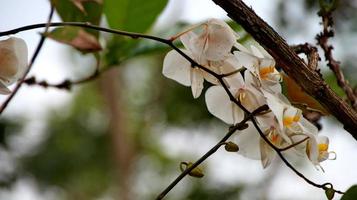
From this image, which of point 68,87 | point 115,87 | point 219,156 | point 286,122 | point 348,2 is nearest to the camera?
point 286,122

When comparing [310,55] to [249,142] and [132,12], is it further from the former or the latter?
[132,12]

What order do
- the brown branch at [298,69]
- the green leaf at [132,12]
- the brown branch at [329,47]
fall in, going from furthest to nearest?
the green leaf at [132,12], the brown branch at [329,47], the brown branch at [298,69]

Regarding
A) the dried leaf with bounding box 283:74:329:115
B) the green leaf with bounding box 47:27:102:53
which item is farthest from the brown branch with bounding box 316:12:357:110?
the green leaf with bounding box 47:27:102:53

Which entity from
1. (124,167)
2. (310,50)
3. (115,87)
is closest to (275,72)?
(310,50)

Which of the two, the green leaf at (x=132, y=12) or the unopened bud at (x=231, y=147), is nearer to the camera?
the unopened bud at (x=231, y=147)

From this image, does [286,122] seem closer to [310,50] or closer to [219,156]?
[310,50]

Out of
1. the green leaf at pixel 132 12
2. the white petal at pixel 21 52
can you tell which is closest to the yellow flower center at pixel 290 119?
the white petal at pixel 21 52

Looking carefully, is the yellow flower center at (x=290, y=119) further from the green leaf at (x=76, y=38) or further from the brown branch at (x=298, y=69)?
the green leaf at (x=76, y=38)

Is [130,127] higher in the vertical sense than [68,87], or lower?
higher
